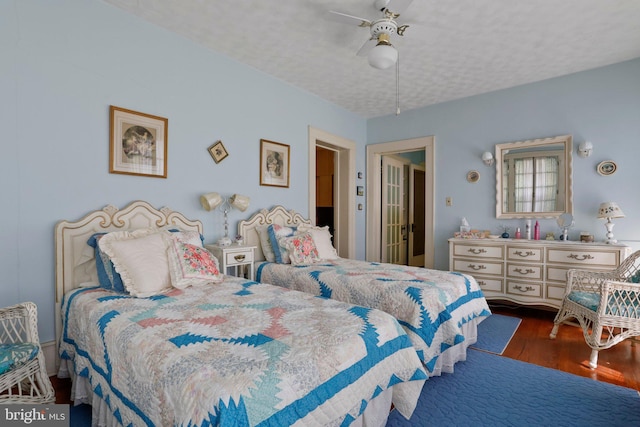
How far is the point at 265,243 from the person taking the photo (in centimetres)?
352

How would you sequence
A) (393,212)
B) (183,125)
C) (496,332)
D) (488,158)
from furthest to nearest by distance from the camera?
(393,212) < (488,158) < (496,332) < (183,125)

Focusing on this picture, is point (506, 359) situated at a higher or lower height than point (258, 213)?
lower

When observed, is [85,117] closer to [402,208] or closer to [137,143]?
[137,143]

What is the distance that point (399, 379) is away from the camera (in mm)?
1597

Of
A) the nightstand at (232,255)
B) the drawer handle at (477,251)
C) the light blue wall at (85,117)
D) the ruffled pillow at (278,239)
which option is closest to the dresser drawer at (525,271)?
the drawer handle at (477,251)

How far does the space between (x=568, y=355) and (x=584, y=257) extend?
118 centimetres

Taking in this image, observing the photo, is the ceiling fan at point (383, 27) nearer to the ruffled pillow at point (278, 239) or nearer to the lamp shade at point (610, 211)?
the ruffled pillow at point (278, 239)

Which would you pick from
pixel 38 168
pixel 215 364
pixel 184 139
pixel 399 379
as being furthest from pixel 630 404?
pixel 38 168

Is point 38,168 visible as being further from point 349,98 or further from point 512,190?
point 512,190

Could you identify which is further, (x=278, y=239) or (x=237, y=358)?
(x=278, y=239)

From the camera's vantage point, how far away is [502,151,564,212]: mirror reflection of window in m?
3.84

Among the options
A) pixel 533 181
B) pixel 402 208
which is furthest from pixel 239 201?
pixel 402 208

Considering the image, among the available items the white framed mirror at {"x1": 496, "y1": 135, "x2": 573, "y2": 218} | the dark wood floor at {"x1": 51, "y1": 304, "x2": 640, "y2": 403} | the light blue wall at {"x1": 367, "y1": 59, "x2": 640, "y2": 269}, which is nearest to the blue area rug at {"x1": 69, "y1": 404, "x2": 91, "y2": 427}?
the dark wood floor at {"x1": 51, "y1": 304, "x2": 640, "y2": 403}

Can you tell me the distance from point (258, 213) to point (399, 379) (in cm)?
250
